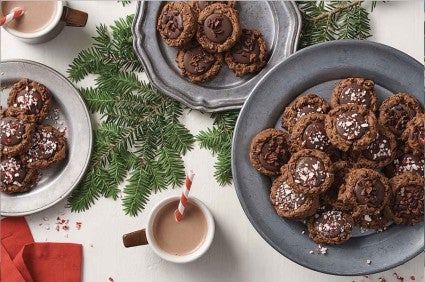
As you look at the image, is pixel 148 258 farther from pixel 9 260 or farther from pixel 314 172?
pixel 314 172

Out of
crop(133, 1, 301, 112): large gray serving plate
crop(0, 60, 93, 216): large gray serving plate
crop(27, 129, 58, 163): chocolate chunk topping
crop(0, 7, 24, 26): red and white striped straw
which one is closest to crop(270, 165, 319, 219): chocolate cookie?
crop(133, 1, 301, 112): large gray serving plate

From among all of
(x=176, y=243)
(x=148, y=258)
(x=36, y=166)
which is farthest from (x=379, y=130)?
(x=36, y=166)

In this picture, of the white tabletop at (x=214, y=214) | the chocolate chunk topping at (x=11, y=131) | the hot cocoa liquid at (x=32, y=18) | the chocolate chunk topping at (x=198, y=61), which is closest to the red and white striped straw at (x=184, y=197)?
the white tabletop at (x=214, y=214)

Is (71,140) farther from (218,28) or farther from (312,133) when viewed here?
(312,133)

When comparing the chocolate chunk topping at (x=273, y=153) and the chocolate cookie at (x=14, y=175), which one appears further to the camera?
the chocolate cookie at (x=14, y=175)

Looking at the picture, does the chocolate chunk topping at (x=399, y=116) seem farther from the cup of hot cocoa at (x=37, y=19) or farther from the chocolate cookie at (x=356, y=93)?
the cup of hot cocoa at (x=37, y=19)

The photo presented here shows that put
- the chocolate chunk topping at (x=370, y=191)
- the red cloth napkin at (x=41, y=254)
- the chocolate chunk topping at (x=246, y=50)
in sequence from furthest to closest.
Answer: the red cloth napkin at (x=41, y=254) → the chocolate chunk topping at (x=246, y=50) → the chocolate chunk topping at (x=370, y=191)
